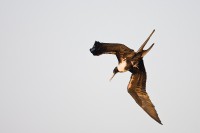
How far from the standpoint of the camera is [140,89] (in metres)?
17.7

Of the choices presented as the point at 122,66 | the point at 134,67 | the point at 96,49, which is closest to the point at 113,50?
the point at 96,49

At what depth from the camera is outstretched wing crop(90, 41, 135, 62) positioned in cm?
1421

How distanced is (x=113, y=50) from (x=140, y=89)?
358 cm

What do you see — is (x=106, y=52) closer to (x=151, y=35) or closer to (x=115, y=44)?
(x=115, y=44)

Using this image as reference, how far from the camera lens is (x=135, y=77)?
57.7 feet

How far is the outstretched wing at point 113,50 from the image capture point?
14209 mm

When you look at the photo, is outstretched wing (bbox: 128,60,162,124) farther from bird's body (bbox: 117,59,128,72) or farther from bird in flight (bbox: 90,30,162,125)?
bird's body (bbox: 117,59,128,72)

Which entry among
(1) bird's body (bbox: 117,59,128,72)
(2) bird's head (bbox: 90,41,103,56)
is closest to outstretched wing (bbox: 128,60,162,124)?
(1) bird's body (bbox: 117,59,128,72)

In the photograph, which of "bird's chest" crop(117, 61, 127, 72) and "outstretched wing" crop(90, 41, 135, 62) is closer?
"outstretched wing" crop(90, 41, 135, 62)

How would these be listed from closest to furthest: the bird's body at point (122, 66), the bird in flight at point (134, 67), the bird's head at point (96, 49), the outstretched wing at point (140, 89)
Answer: the bird's head at point (96, 49)
the bird in flight at point (134, 67)
the bird's body at point (122, 66)
the outstretched wing at point (140, 89)

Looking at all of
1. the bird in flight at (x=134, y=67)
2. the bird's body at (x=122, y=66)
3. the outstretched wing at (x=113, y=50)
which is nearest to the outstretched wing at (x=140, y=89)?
the bird in flight at (x=134, y=67)

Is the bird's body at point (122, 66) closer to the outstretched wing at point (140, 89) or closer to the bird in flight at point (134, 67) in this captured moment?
the bird in flight at point (134, 67)

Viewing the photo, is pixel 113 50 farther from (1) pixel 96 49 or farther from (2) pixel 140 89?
(2) pixel 140 89

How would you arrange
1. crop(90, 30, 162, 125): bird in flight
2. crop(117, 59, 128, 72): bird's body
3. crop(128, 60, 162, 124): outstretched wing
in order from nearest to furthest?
crop(90, 30, 162, 125): bird in flight → crop(117, 59, 128, 72): bird's body → crop(128, 60, 162, 124): outstretched wing
